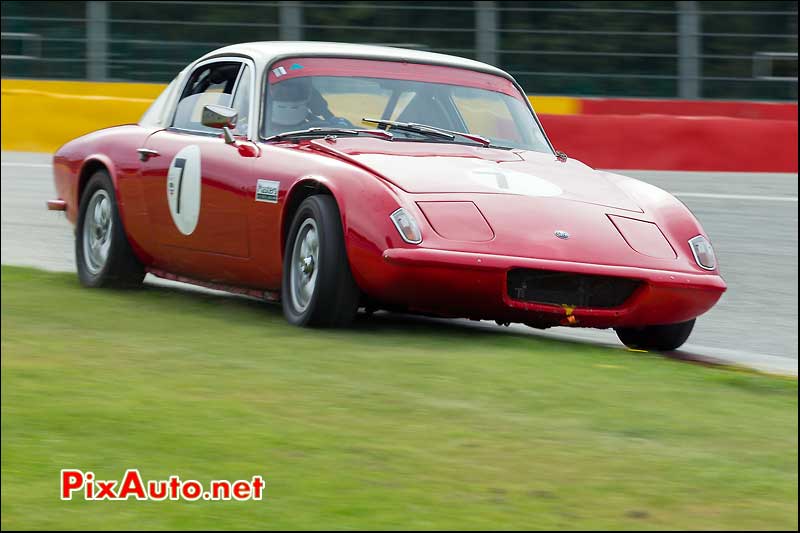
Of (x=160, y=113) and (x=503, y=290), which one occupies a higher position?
(x=160, y=113)

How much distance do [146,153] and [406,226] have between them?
230 cm

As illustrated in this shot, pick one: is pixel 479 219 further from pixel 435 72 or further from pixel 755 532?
pixel 755 532

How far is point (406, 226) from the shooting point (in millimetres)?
6383

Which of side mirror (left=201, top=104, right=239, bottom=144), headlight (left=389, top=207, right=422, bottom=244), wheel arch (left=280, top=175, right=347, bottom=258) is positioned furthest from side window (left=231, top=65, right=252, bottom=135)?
A: headlight (left=389, top=207, right=422, bottom=244)

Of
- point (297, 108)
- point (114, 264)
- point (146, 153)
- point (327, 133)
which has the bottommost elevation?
point (114, 264)

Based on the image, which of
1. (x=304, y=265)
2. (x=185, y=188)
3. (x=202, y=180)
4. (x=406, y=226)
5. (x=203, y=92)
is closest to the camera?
(x=406, y=226)

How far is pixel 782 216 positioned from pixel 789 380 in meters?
6.65

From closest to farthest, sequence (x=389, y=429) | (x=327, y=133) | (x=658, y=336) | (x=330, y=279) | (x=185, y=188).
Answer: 1. (x=389, y=429)
2. (x=330, y=279)
3. (x=658, y=336)
4. (x=327, y=133)
5. (x=185, y=188)

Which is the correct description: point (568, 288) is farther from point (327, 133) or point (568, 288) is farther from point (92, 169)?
point (92, 169)

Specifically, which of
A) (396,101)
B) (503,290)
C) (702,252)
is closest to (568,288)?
(503,290)

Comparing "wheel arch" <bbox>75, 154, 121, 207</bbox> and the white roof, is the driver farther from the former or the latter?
"wheel arch" <bbox>75, 154, 121, 207</bbox>

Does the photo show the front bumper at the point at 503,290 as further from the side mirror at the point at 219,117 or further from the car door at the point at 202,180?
the side mirror at the point at 219,117

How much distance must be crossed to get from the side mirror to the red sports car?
1cm

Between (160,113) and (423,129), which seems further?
(160,113)
